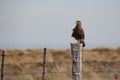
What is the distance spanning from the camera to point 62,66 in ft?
76.4

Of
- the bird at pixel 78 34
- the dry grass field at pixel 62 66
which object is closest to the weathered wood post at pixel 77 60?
the bird at pixel 78 34

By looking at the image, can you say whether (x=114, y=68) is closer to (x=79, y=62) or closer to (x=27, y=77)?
(x=27, y=77)

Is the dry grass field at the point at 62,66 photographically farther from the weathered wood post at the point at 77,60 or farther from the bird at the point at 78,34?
the weathered wood post at the point at 77,60

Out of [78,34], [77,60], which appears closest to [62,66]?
[78,34]

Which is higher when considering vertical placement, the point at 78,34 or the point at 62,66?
the point at 78,34

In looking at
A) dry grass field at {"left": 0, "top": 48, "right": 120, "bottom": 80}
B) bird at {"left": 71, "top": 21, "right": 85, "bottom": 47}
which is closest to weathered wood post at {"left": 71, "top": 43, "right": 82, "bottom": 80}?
bird at {"left": 71, "top": 21, "right": 85, "bottom": 47}

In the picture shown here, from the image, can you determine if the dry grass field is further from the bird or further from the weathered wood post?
the weathered wood post

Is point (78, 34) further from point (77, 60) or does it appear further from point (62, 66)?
point (62, 66)

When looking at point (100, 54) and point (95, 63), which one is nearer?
point (95, 63)

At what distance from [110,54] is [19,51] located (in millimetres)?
4495

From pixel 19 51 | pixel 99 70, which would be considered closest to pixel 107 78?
pixel 99 70

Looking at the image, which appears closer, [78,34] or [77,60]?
[77,60]

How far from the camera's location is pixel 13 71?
2256 centimetres

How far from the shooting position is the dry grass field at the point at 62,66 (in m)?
22.0
